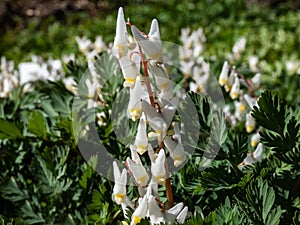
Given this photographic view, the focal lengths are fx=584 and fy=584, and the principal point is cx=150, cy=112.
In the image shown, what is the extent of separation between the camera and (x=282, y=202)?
1.59 metres

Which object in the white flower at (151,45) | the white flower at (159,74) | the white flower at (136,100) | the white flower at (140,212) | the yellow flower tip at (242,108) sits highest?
the white flower at (151,45)

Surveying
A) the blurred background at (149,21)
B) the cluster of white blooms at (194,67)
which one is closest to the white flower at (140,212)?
the cluster of white blooms at (194,67)

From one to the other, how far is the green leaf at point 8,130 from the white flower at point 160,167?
0.87 metres

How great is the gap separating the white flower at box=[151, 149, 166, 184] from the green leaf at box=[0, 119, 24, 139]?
867 millimetres

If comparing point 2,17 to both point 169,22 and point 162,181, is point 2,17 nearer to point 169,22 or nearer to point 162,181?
point 169,22

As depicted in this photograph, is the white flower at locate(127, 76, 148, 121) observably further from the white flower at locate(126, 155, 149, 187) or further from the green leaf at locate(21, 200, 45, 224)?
the green leaf at locate(21, 200, 45, 224)

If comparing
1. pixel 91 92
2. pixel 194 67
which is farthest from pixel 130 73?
pixel 194 67

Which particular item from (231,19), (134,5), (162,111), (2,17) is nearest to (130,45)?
(162,111)

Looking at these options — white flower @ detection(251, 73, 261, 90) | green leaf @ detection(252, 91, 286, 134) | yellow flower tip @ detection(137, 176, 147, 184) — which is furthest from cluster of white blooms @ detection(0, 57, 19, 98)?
green leaf @ detection(252, 91, 286, 134)

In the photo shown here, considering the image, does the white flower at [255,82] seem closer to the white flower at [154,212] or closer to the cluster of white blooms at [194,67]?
the cluster of white blooms at [194,67]

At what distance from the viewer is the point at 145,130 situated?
58.9 inches

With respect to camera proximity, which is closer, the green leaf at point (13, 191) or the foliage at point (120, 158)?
the foliage at point (120, 158)

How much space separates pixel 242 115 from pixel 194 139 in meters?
0.89

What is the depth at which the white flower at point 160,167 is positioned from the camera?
4.84ft
